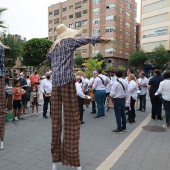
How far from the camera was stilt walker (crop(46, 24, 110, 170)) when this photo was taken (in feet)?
10.2

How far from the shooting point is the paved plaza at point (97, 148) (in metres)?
3.72

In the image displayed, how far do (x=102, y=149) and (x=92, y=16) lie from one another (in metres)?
52.1

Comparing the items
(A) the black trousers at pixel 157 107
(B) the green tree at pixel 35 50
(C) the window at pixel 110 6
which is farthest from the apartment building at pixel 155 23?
(A) the black trousers at pixel 157 107

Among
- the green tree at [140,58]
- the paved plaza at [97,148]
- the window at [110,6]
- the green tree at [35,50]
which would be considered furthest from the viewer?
the window at [110,6]

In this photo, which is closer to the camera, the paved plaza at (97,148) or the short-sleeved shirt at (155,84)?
the paved plaza at (97,148)

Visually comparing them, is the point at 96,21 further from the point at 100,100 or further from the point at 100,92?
the point at 100,100

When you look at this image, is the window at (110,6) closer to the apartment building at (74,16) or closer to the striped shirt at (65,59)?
the apartment building at (74,16)

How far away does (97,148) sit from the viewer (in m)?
4.59

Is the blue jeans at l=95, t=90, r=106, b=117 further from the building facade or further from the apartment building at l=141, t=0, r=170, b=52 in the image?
the building facade

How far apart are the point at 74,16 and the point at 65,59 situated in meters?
56.6

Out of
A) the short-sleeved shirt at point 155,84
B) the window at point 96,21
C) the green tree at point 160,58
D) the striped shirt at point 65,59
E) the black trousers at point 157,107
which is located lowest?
the black trousers at point 157,107

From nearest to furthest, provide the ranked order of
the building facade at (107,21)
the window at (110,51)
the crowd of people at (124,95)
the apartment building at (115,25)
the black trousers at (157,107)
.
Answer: the crowd of people at (124,95) < the black trousers at (157,107) < the window at (110,51) < the apartment building at (115,25) < the building facade at (107,21)

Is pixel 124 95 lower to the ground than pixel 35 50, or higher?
lower

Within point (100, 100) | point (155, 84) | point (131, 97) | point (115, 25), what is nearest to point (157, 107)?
point (155, 84)
